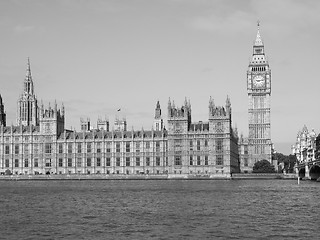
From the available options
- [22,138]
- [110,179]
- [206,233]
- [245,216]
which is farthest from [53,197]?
[22,138]

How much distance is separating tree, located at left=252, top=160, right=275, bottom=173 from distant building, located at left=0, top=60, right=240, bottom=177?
526cm

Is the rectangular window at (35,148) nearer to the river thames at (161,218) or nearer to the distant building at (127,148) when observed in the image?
the distant building at (127,148)

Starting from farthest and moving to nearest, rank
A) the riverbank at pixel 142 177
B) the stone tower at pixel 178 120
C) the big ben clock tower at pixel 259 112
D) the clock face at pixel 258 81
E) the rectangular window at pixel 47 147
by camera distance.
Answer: the clock face at pixel 258 81, the big ben clock tower at pixel 259 112, the rectangular window at pixel 47 147, the stone tower at pixel 178 120, the riverbank at pixel 142 177

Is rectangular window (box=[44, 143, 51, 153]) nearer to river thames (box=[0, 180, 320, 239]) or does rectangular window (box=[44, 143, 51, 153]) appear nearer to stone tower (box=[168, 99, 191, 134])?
stone tower (box=[168, 99, 191, 134])

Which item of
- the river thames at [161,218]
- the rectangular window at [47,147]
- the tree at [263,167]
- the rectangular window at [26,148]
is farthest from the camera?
the tree at [263,167]

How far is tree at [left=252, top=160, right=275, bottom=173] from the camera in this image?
17200cm

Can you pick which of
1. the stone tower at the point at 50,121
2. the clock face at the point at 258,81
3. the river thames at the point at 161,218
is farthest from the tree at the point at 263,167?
the river thames at the point at 161,218

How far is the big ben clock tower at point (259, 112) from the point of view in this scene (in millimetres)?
185875

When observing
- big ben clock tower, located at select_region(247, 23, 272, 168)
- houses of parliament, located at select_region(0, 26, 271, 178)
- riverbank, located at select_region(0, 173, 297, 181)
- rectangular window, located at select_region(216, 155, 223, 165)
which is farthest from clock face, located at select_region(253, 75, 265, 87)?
rectangular window, located at select_region(216, 155, 223, 165)

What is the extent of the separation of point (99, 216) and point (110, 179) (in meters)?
103

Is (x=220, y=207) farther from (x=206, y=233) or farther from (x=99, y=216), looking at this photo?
(x=206, y=233)

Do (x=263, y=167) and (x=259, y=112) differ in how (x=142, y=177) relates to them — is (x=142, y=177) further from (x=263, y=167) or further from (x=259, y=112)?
(x=259, y=112)

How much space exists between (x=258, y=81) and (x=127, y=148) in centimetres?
4721

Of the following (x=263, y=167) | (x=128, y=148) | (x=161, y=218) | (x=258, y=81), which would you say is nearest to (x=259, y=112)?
(x=258, y=81)
